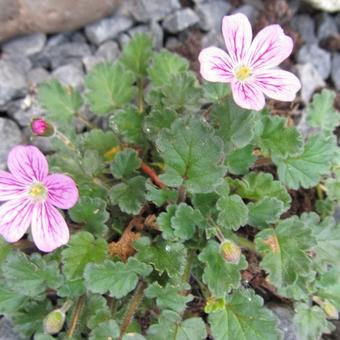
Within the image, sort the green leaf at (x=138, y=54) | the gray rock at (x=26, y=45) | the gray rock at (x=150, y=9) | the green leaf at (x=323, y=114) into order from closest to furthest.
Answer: the green leaf at (x=323, y=114) → the green leaf at (x=138, y=54) → the gray rock at (x=26, y=45) → the gray rock at (x=150, y=9)

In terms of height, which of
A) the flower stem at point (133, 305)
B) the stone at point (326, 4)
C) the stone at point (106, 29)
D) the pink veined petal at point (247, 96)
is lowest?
the flower stem at point (133, 305)

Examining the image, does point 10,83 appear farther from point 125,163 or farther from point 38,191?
point 38,191

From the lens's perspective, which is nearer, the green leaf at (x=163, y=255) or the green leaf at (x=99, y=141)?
the green leaf at (x=163, y=255)

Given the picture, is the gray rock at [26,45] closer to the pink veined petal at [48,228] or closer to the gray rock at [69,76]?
the gray rock at [69,76]

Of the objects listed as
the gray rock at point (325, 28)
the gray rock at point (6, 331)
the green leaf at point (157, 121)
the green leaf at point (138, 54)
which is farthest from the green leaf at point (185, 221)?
the gray rock at point (325, 28)

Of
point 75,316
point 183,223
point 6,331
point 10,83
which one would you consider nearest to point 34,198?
point 75,316

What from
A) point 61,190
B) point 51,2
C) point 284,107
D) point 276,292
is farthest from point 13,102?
point 276,292
